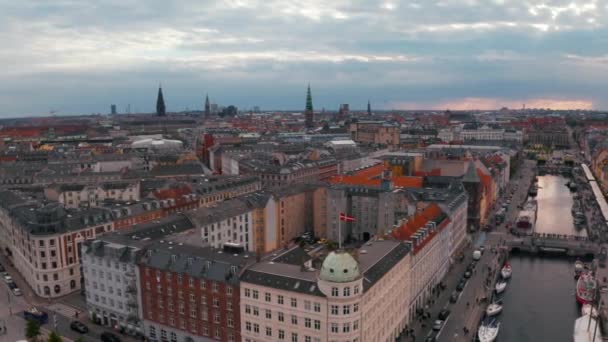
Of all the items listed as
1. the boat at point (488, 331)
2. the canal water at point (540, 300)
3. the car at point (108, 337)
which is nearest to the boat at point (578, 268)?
the canal water at point (540, 300)

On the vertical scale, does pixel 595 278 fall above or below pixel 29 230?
below

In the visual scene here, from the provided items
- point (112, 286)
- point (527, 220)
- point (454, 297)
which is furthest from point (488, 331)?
point (527, 220)

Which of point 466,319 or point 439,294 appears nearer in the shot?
point 466,319

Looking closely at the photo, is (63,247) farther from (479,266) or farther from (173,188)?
(479,266)

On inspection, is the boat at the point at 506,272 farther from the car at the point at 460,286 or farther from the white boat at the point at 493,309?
the white boat at the point at 493,309

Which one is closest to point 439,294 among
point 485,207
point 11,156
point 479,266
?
point 479,266

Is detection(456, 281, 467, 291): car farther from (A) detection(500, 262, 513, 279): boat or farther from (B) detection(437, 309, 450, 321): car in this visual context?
(A) detection(500, 262, 513, 279): boat

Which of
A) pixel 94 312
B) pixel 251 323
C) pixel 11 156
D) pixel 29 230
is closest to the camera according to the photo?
pixel 251 323
